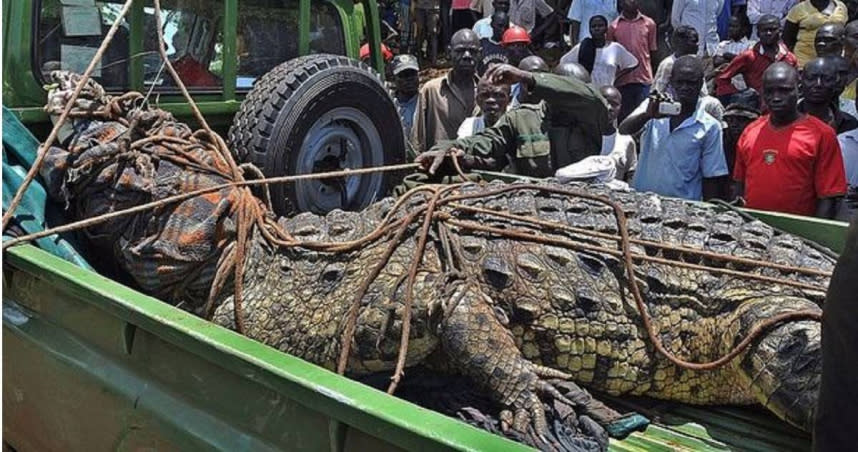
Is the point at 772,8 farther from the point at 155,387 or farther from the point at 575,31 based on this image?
the point at 155,387

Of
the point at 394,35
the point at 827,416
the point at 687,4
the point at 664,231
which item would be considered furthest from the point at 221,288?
the point at 394,35

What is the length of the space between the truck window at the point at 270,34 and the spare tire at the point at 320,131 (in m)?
0.49

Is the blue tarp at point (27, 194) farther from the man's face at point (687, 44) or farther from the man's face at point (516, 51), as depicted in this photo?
the man's face at point (687, 44)

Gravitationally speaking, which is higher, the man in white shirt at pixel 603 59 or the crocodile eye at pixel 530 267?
the man in white shirt at pixel 603 59

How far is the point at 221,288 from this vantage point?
2.85 meters

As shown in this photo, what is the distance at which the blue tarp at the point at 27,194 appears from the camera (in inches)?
105

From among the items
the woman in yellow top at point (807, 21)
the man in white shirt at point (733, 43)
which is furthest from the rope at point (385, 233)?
the man in white shirt at point (733, 43)

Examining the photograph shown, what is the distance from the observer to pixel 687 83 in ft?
13.7

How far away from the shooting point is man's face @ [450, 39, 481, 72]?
5531 millimetres

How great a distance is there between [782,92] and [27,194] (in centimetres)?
330

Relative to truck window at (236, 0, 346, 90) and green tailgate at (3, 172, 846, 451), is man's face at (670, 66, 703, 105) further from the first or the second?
truck window at (236, 0, 346, 90)

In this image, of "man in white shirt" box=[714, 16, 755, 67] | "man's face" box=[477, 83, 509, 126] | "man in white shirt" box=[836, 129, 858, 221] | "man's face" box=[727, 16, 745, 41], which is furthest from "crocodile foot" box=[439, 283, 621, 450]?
"man's face" box=[727, 16, 745, 41]

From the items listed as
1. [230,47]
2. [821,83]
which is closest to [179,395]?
[230,47]

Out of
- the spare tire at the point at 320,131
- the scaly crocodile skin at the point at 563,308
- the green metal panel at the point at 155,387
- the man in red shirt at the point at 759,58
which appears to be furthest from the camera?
the man in red shirt at the point at 759,58
